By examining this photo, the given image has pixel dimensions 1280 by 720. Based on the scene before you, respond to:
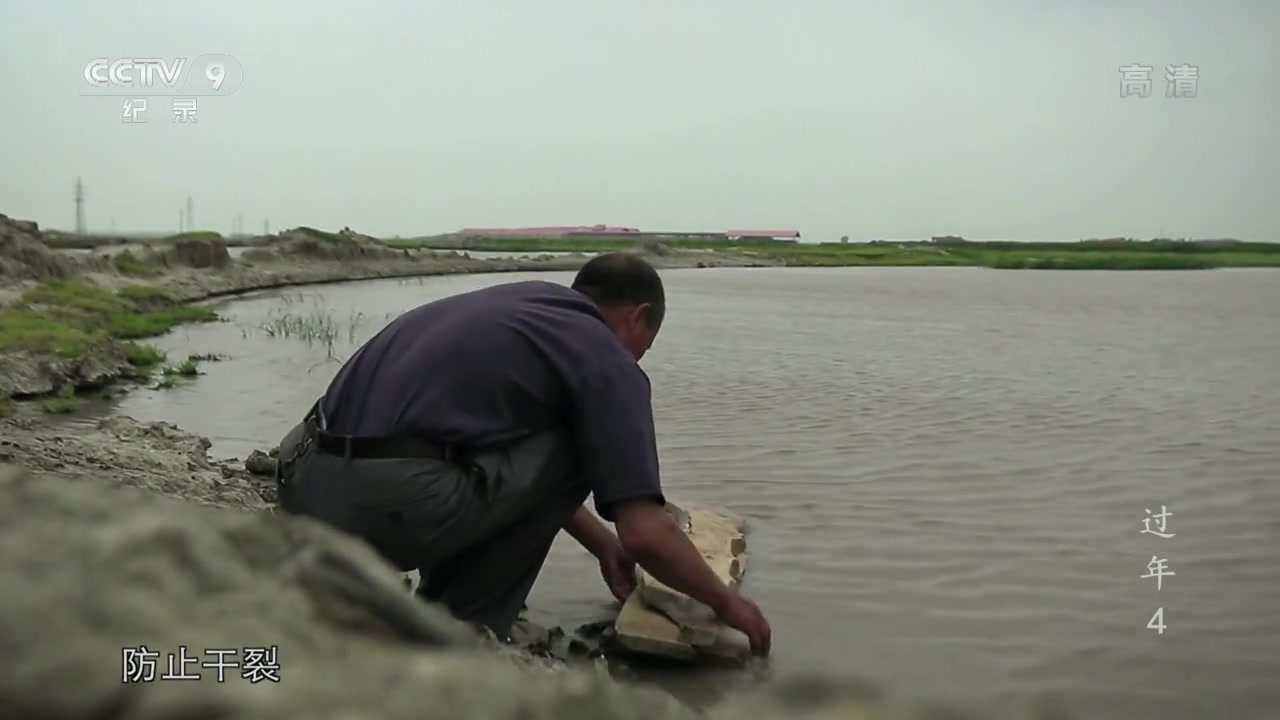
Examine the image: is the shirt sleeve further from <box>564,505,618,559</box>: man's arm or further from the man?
<box>564,505,618,559</box>: man's arm

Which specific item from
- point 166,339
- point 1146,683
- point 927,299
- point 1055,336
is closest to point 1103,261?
point 927,299

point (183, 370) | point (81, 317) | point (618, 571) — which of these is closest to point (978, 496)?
point (618, 571)

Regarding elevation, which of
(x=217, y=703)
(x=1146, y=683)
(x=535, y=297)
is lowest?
(x=1146, y=683)

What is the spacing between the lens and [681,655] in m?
3.51

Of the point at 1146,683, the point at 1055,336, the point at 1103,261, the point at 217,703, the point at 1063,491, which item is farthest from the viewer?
the point at 1103,261

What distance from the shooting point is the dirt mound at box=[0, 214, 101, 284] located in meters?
19.7

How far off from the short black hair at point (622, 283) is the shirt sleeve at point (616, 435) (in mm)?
462

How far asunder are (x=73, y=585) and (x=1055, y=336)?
55.8ft

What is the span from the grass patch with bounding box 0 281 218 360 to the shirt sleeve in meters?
8.29

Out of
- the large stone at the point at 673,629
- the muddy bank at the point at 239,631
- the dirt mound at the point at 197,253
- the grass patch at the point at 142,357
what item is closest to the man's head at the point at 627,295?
the large stone at the point at 673,629

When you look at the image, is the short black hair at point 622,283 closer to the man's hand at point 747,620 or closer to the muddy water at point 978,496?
the man's hand at point 747,620

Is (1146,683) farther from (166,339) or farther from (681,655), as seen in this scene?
(166,339)

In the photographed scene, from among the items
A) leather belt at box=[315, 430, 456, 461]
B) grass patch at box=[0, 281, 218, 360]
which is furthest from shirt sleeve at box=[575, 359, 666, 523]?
grass patch at box=[0, 281, 218, 360]

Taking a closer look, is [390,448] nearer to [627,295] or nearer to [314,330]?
[627,295]
